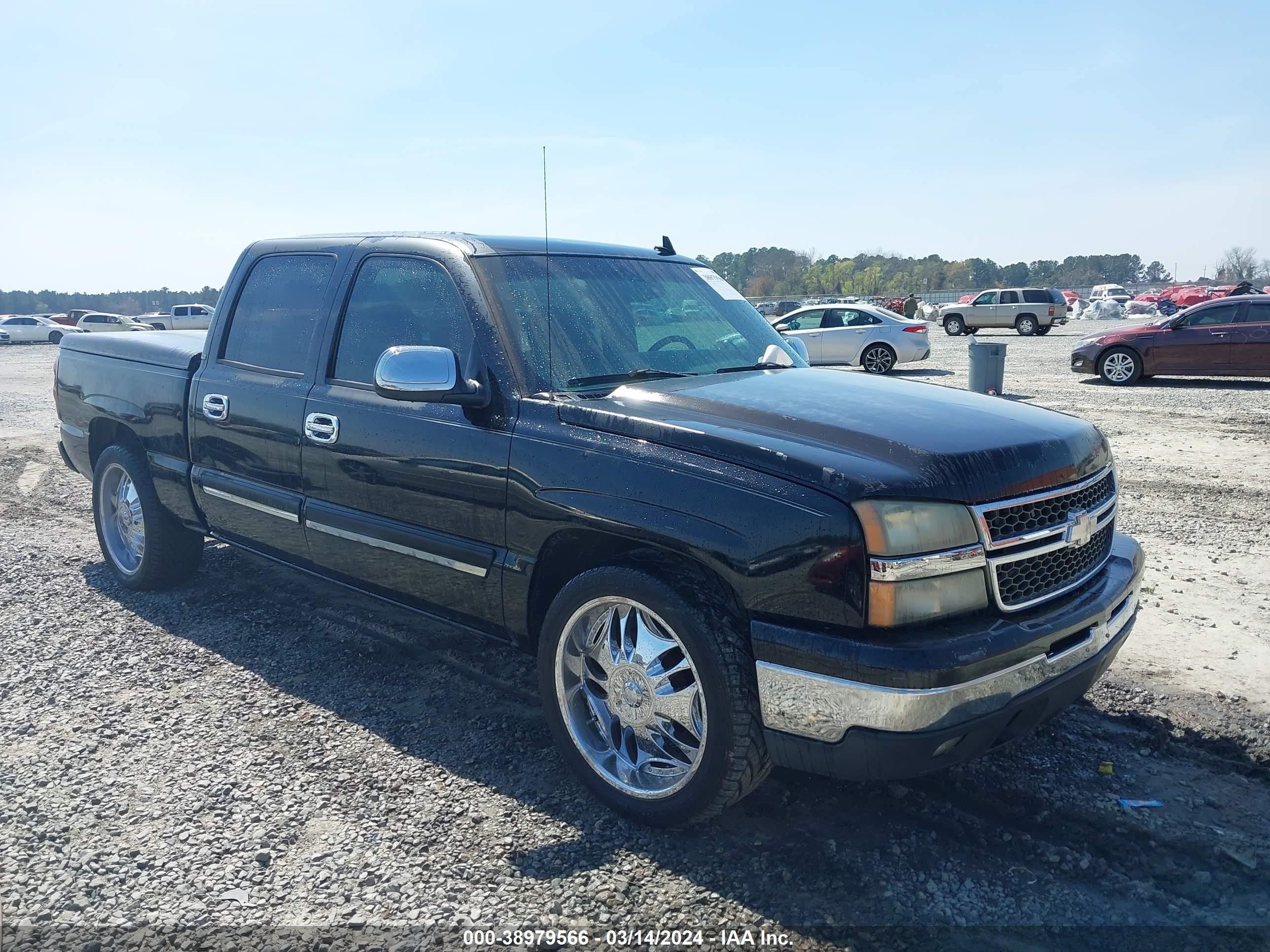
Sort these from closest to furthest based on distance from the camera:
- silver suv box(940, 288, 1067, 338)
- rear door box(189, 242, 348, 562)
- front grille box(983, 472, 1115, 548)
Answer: front grille box(983, 472, 1115, 548)
rear door box(189, 242, 348, 562)
silver suv box(940, 288, 1067, 338)

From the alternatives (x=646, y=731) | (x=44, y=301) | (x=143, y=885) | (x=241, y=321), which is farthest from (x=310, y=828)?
(x=44, y=301)

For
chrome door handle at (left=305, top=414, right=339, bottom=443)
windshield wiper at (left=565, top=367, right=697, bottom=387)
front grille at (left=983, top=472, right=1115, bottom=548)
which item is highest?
windshield wiper at (left=565, top=367, right=697, bottom=387)

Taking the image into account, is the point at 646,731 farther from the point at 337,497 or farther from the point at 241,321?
the point at 241,321

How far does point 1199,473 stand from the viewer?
27.6 ft

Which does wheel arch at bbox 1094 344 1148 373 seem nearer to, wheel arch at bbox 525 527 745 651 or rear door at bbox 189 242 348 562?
rear door at bbox 189 242 348 562

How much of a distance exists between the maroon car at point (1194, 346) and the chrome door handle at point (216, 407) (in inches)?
622

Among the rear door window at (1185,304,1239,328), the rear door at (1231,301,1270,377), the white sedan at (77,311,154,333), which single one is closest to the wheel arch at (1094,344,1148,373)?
the rear door window at (1185,304,1239,328)

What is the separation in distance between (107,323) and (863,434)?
47.7 meters

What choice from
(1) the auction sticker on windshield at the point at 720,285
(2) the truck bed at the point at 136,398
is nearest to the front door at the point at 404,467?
(2) the truck bed at the point at 136,398

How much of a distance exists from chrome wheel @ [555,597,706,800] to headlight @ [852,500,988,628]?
0.63 m

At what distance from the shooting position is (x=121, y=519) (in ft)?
18.4

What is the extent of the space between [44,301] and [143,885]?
124 metres

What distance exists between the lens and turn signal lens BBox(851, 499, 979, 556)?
2.51 meters

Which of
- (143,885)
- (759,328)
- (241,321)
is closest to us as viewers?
(143,885)
